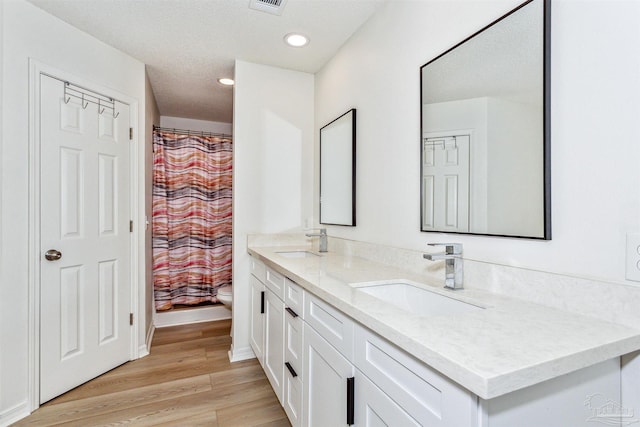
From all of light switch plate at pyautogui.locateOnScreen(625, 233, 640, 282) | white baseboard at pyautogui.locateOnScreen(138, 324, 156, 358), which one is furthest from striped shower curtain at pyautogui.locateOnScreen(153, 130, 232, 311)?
light switch plate at pyautogui.locateOnScreen(625, 233, 640, 282)

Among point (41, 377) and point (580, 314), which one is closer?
point (580, 314)

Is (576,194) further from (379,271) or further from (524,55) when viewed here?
(379,271)

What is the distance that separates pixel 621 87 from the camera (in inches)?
32.1

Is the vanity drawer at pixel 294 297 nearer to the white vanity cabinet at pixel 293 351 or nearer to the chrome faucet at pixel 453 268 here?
the white vanity cabinet at pixel 293 351

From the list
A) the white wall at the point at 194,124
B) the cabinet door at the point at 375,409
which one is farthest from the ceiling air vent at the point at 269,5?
the white wall at the point at 194,124

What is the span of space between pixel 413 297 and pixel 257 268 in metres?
1.26

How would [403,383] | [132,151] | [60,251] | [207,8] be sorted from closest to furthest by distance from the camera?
[403,383], [207,8], [60,251], [132,151]

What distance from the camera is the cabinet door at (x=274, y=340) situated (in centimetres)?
167

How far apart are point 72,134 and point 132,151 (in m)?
0.45

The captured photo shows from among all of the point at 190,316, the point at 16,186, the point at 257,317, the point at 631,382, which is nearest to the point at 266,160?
the point at 257,317

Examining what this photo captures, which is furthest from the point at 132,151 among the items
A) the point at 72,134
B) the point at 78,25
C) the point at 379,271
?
the point at 379,271

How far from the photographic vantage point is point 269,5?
182 centimetres

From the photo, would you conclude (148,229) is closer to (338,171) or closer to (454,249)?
(338,171)

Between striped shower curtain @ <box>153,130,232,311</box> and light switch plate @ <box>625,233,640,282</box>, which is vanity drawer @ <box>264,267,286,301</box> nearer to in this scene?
light switch plate @ <box>625,233,640,282</box>
